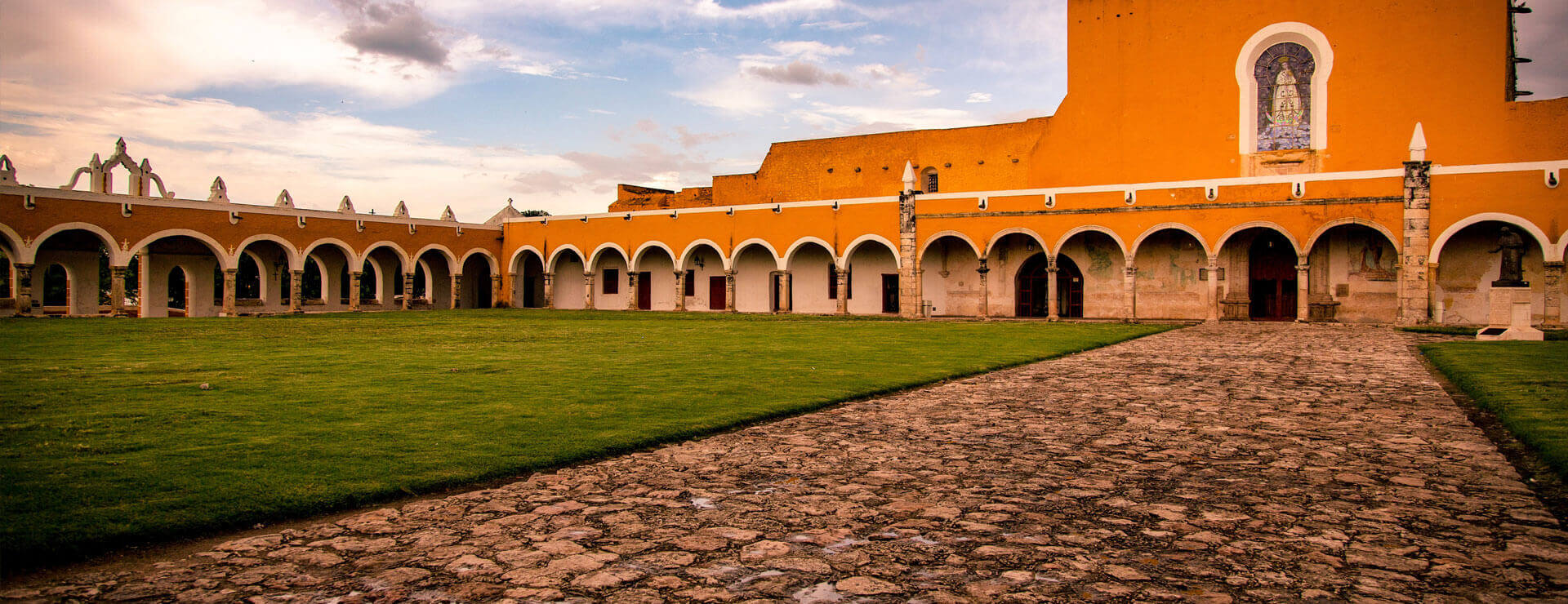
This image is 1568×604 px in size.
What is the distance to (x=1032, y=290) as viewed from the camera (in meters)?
27.5

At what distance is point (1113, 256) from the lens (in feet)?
85.0

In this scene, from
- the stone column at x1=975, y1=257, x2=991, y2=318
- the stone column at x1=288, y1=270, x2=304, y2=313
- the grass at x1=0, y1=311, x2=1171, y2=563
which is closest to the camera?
the grass at x1=0, y1=311, x2=1171, y2=563

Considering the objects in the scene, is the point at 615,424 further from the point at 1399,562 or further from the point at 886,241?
the point at 886,241

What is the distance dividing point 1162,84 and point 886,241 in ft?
30.5

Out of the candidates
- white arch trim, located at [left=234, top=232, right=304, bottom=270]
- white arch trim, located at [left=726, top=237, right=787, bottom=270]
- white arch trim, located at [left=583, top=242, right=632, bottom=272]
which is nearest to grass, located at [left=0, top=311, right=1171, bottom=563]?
white arch trim, located at [left=234, top=232, right=304, bottom=270]

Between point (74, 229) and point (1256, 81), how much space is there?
33458 mm

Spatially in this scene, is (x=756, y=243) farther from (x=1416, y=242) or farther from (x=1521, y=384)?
(x=1521, y=384)

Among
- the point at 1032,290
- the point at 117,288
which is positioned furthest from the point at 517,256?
the point at 1032,290

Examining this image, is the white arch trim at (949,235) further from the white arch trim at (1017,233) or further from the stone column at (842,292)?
the stone column at (842,292)

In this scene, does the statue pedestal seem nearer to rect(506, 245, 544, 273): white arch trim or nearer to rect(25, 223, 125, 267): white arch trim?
rect(506, 245, 544, 273): white arch trim

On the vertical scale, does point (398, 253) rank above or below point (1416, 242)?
above

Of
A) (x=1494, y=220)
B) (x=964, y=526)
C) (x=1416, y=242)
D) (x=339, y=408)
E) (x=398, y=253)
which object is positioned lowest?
(x=964, y=526)

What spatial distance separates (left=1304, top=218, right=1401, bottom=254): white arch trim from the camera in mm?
21203

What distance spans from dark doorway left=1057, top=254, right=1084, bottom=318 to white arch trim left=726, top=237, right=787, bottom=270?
868cm
